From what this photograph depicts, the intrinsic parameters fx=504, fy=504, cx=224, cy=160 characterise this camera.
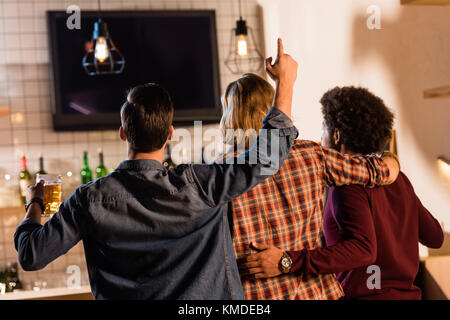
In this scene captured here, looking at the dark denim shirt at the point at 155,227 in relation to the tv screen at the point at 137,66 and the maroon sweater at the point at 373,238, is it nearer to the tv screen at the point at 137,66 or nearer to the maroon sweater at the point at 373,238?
the maroon sweater at the point at 373,238

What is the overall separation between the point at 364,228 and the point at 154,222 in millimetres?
535

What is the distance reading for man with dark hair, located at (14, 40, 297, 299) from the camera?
1033mm

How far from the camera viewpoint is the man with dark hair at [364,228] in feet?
3.93

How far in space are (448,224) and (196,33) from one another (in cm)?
200

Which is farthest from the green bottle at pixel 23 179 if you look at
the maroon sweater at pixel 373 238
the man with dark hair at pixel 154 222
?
the maroon sweater at pixel 373 238

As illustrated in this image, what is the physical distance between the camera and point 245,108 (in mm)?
1206

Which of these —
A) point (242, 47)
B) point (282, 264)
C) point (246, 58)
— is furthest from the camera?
point (246, 58)

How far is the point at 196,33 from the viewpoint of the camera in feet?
11.1

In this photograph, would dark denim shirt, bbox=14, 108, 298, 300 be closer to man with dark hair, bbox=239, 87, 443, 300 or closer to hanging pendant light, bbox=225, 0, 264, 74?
man with dark hair, bbox=239, 87, 443, 300

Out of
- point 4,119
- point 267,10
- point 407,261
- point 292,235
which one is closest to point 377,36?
point 267,10

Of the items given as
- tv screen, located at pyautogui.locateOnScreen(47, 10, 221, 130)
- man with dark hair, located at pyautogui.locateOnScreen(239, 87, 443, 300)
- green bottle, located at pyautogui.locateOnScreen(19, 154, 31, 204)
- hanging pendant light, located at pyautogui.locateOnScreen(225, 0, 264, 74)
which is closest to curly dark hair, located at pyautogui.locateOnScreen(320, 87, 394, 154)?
man with dark hair, located at pyautogui.locateOnScreen(239, 87, 443, 300)

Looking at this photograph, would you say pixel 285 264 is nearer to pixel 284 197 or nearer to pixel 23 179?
pixel 284 197

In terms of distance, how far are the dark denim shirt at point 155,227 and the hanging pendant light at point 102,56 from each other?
1923 mm

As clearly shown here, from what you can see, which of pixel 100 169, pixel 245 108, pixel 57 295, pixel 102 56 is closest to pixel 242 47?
pixel 102 56
